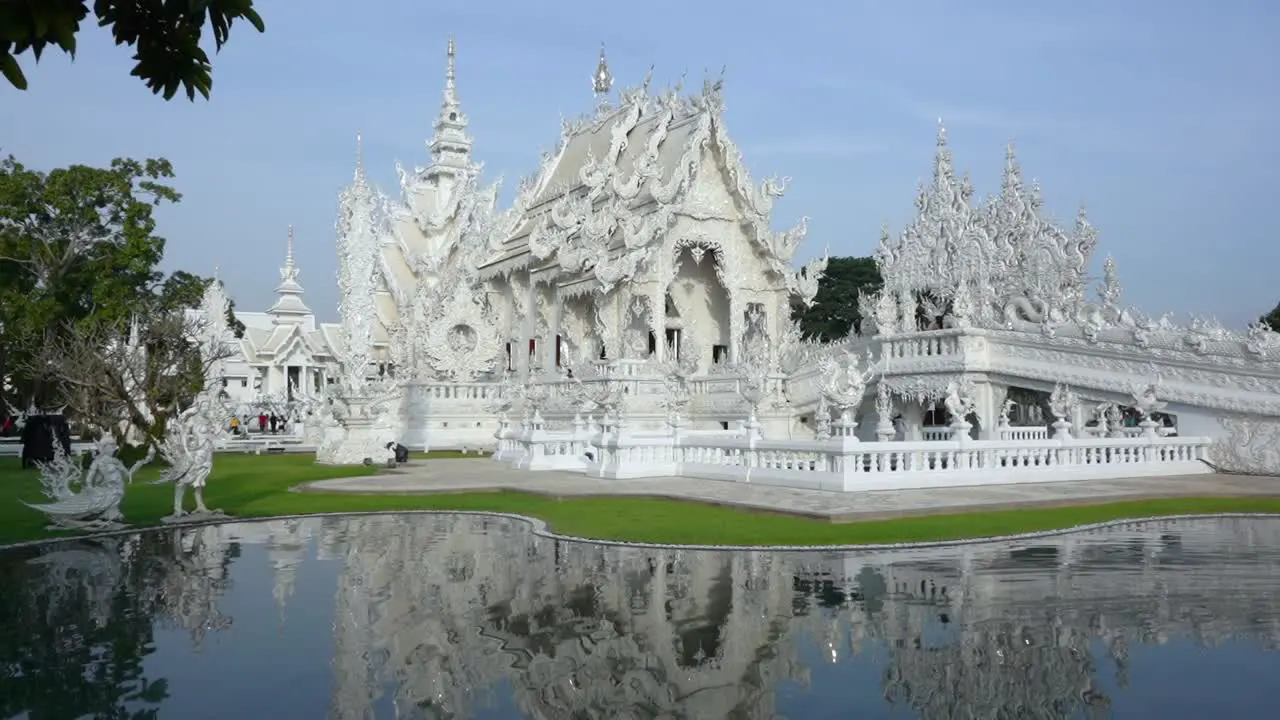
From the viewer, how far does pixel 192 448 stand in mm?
12367

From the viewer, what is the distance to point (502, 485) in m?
15.9

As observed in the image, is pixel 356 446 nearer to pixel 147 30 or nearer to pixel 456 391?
pixel 456 391

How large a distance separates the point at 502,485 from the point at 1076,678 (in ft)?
37.8

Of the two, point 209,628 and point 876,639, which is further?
point 209,628

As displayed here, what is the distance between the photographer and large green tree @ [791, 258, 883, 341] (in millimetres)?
51188

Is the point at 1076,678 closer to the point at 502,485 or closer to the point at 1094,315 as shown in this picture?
the point at 502,485

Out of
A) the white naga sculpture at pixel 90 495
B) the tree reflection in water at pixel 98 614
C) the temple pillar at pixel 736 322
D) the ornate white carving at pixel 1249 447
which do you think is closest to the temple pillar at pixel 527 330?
the temple pillar at pixel 736 322

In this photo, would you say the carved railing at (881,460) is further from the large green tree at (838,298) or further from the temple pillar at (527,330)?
the large green tree at (838,298)

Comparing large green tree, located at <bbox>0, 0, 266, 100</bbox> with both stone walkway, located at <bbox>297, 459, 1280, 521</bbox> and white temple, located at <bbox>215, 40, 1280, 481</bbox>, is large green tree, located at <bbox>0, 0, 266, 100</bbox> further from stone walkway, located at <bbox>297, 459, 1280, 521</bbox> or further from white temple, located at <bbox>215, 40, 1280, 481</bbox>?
white temple, located at <bbox>215, 40, 1280, 481</bbox>

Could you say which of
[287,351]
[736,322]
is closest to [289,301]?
[287,351]

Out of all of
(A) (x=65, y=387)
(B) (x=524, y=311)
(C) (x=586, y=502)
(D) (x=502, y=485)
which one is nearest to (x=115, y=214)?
(A) (x=65, y=387)

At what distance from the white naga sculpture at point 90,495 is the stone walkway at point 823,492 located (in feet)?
14.1

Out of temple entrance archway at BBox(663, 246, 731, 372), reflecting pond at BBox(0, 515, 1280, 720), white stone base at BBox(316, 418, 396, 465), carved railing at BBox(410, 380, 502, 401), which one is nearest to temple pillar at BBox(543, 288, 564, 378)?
carved railing at BBox(410, 380, 502, 401)

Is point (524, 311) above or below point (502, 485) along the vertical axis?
above
